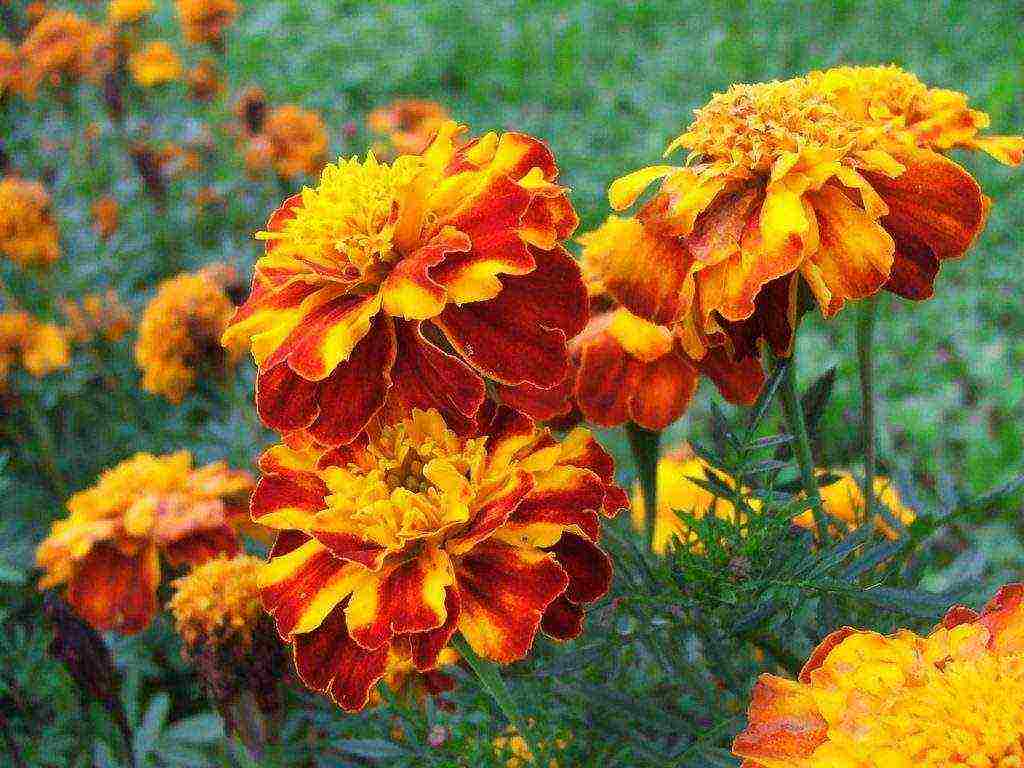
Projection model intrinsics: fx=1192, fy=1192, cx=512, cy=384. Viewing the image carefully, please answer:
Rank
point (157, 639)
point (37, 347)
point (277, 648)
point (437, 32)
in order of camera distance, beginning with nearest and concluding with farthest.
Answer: point (277, 648), point (157, 639), point (37, 347), point (437, 32)

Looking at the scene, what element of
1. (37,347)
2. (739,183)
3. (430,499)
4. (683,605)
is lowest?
(37,347)

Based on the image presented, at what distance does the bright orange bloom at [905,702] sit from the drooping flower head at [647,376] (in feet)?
0.77

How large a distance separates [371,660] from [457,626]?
2.8 inches

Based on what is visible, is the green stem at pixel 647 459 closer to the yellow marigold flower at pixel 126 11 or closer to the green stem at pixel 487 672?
the green stem at pixel 487 672

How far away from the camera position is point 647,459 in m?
1.07

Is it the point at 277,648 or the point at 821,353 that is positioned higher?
the point at 277,648

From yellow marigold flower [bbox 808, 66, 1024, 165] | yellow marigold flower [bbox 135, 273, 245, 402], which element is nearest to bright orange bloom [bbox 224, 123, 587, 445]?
yellow marigold flower [bbox 808, 66, 1024, 165]

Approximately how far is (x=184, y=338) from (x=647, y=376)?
3.35 feet

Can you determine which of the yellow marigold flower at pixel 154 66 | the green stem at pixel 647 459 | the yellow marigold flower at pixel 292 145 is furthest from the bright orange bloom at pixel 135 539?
the yellow marigold flower at pixel 154 66

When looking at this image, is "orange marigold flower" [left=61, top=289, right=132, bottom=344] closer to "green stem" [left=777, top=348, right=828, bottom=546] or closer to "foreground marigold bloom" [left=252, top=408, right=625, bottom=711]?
"foreground marigold bloom" [left=252, top=408, right=625, bottom=711]

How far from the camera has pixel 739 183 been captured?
33.6 inches

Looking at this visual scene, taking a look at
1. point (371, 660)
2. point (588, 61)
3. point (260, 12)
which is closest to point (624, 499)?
point (371, 660)

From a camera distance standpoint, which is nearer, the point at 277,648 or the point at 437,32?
the point at 277,648

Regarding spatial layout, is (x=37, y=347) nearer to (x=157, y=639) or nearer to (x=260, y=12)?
(x=157, y=639)
